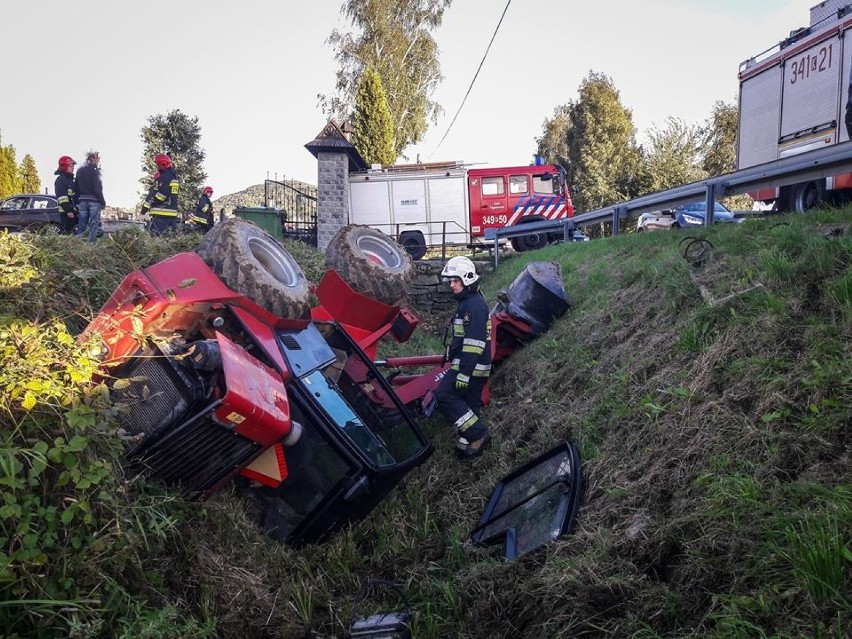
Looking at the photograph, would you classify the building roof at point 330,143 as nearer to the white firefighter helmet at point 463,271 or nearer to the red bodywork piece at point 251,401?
the white firefighter helmet at point 463,271

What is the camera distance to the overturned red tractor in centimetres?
303

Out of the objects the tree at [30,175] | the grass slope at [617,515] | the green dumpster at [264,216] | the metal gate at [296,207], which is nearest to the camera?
the grass slope at [617,515]

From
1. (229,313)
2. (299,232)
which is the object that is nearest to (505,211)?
(299,232)

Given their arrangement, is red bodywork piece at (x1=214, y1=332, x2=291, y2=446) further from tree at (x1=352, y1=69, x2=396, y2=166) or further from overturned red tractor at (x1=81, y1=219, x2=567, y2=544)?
tree at (x1=352, y1=69, x2=396, y2=166)

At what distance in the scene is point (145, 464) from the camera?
116 inches

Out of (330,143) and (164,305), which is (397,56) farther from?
(164,305)

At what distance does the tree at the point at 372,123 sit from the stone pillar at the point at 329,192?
10.2 metres

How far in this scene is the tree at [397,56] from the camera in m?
27.9

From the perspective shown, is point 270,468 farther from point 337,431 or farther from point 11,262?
point 11,262

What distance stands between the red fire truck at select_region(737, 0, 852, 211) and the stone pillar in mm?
7864

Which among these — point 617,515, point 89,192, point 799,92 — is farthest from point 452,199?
point 617,515

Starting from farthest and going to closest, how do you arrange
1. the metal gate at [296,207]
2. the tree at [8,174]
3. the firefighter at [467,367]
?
the tree at [8,174], the metal gate at [296,207], the firefighter at [467,367]

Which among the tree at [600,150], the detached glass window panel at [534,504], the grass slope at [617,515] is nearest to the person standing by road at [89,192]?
the grass slope at [617,515]

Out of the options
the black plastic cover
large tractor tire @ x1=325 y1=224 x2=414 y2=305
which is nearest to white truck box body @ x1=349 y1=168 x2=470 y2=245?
the black plastic cover
